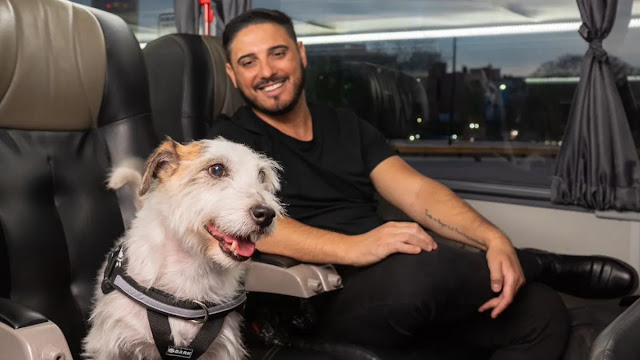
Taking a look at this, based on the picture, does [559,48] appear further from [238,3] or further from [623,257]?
[238,3]

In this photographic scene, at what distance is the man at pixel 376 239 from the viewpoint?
188 cm

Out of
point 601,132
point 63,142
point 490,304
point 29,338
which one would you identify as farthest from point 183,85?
point 601,132

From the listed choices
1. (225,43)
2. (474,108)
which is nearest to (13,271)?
(225,43)

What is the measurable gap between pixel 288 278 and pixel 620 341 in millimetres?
879

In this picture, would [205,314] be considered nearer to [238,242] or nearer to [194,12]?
[238,242]

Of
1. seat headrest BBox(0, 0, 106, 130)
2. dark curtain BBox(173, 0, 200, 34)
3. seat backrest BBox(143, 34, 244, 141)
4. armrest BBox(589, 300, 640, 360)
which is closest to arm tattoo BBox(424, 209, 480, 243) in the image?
seat backrest BBox(143, 34, 244, 141)

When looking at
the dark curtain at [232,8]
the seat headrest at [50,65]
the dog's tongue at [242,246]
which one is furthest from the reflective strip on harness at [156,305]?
the dark curtain at [232,8]

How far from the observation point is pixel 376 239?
1.97 meters

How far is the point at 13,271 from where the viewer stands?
173 cm

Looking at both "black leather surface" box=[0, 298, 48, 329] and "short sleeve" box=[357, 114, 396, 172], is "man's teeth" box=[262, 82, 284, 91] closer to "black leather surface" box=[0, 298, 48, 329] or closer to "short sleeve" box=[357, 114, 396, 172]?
"short sleeve" box=[357, 114, 396, 172]

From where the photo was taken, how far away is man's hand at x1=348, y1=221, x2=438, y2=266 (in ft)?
6.35

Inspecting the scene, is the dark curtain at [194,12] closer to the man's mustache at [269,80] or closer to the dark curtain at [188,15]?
the dark curtain at [188,15]

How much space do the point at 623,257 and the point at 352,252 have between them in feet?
5.57

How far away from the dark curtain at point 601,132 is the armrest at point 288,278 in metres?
1.61
